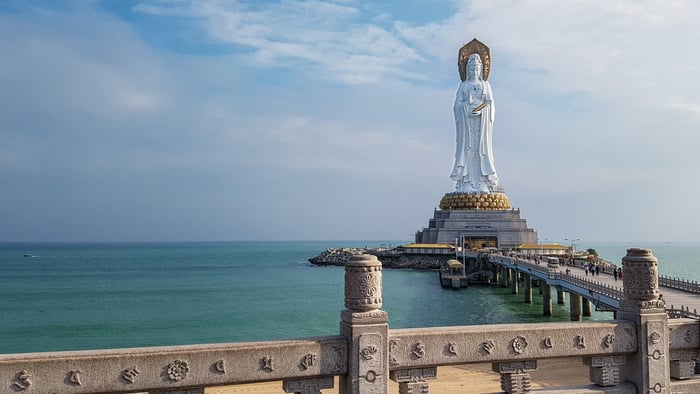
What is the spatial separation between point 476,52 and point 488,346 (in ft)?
192

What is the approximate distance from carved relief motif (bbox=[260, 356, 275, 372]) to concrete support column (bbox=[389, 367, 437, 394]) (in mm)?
1331

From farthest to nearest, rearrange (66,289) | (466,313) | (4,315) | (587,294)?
(66,289)
(4,315)
(466,313)
(587,294)

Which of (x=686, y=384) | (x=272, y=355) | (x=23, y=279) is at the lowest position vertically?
(x=23, y=279)

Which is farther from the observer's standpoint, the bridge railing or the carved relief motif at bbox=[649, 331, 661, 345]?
the bridge railing

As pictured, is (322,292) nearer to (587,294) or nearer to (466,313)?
(466,313)

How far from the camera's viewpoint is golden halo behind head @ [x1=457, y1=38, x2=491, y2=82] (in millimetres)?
60844

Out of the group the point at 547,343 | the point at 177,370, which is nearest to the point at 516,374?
the point at 547,343

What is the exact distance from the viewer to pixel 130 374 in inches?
209

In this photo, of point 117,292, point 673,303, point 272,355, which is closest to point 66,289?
point 117,292

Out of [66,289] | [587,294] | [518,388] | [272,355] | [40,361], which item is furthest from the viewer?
[66,289]

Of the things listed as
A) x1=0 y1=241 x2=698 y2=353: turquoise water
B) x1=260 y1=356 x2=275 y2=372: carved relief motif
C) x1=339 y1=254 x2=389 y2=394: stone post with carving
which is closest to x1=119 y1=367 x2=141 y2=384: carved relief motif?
x1=260 y1=356 x2=275 y2=372: carved relief motif

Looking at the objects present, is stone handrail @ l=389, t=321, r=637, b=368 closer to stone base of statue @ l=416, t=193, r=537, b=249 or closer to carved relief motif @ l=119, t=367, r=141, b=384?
carved relief motif @ l=119, t=367, r=141, b=384

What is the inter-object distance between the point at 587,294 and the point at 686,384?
647 inches

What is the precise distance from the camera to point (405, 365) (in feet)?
19.8
